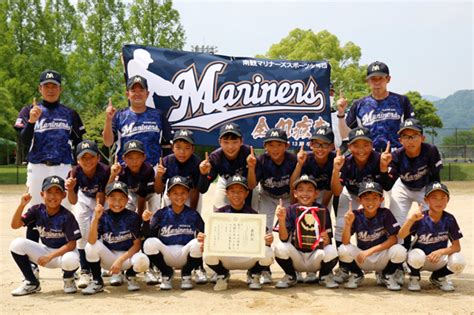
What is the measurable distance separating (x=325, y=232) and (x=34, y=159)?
12.3ft

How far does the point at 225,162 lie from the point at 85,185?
5.70ft

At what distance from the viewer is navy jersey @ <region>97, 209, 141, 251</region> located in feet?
19.9

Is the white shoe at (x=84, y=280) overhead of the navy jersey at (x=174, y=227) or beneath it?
beneath

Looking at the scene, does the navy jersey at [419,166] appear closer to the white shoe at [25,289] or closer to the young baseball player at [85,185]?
the young baseball player at [85,185]

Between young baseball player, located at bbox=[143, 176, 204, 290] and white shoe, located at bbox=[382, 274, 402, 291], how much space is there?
Answer: 2146 millimetres

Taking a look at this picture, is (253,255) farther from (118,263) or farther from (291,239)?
(118,263)

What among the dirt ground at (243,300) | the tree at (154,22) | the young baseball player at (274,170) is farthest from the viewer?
the tree at (154,22)

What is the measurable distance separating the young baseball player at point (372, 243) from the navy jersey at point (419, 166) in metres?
0.53

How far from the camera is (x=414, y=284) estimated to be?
231 inches

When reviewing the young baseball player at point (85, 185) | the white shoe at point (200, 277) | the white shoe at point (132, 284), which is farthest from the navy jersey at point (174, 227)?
the young baseball player at point (85, 185)

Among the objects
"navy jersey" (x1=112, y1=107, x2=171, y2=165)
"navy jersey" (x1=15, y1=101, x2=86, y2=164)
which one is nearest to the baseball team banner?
"navy jersey" (x1=112, y1=107, x2=171, y2=165)

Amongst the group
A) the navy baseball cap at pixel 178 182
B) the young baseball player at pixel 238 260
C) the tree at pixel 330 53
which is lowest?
the young baseball player at pixel 238 260

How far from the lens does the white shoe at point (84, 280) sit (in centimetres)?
602

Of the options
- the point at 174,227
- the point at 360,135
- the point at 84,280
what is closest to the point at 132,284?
the point at 84,280
